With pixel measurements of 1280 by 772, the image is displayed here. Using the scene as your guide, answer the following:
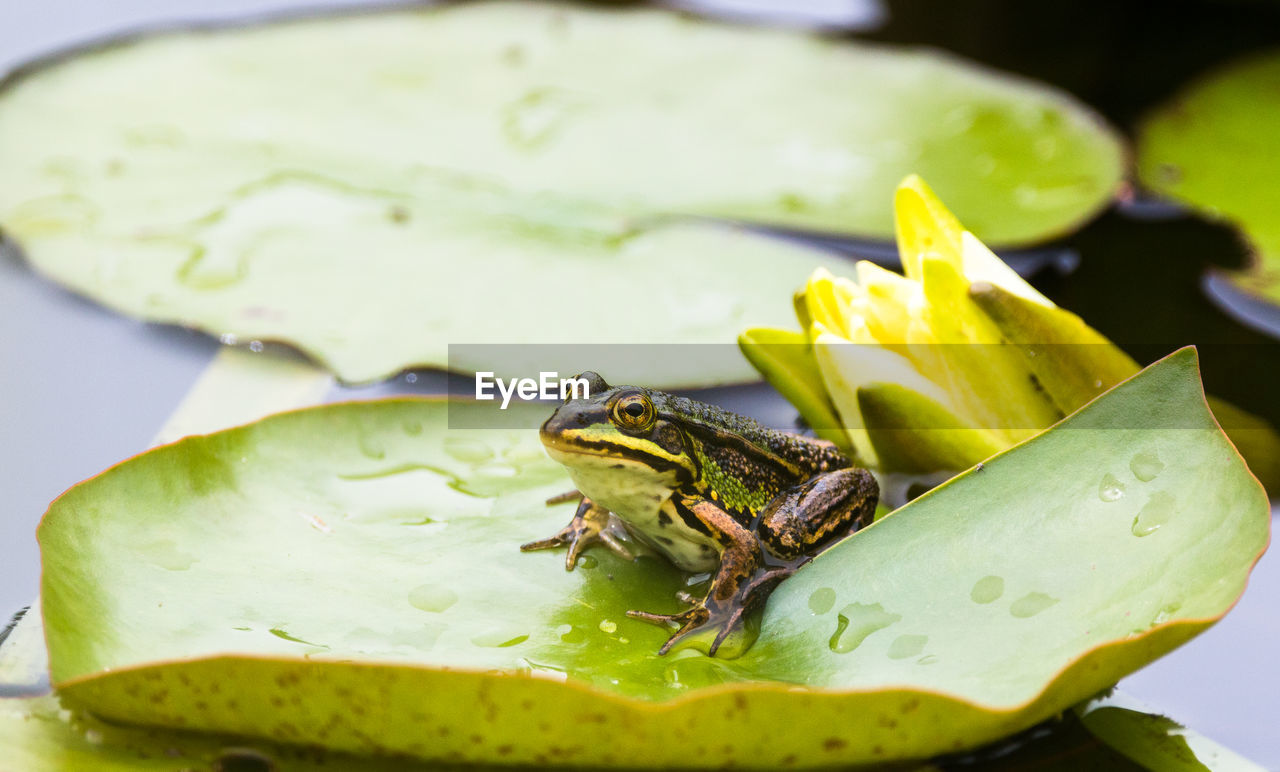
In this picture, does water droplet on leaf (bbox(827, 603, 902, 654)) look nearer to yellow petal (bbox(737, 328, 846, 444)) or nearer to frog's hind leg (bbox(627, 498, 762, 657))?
frog's hind leg (bbox(627, 498, 762, 657))

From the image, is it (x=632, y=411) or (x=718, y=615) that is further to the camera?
(x=632, y=411)

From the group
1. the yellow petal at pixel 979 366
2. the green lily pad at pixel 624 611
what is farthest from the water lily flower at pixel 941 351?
the green lily pad at pixel 624 611

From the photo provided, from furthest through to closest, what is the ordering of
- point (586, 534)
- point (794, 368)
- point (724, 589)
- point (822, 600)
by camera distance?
point (794, 368) → point (586, 534) → point (724, 589) → point (822, 600)

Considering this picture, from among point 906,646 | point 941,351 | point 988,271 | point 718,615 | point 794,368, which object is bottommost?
point 718,615

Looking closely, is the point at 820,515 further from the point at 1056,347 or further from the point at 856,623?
the point at 1056,347

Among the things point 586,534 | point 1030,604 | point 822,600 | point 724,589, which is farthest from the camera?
point 586,534

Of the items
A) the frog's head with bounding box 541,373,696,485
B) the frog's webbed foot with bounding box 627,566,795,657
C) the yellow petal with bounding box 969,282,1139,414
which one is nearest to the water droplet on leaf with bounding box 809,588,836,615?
the frog's webbed foot with bounding box 627,566,795,657

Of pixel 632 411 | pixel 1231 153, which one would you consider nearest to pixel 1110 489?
pixel 632 411

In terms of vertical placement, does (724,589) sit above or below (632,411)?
below
